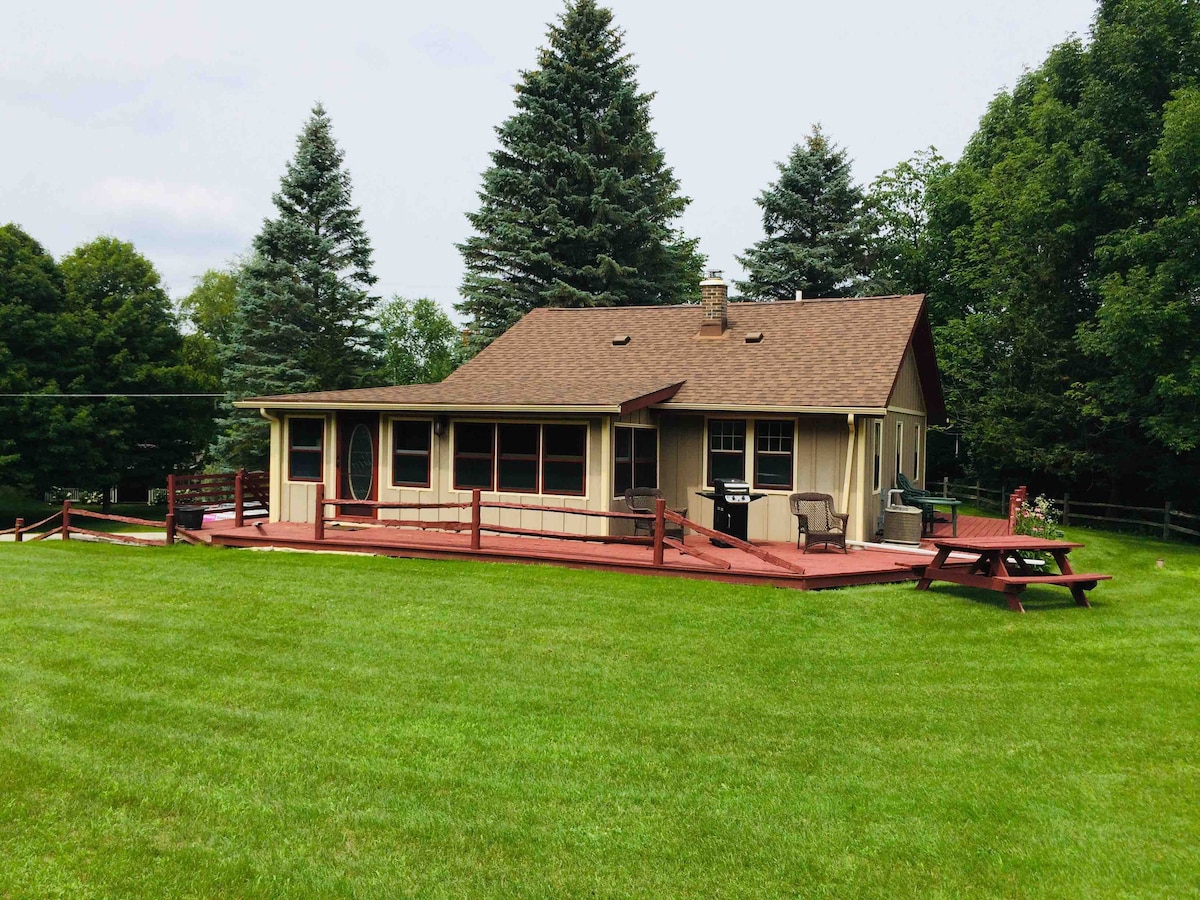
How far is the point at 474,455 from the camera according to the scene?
15.3 metres

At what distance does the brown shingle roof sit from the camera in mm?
14805

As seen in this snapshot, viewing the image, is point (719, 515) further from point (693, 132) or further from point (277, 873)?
point (693, 132)

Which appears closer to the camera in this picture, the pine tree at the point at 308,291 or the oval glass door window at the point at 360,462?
the oval glass door window at the point at 360,462

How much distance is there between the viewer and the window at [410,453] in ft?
51.3

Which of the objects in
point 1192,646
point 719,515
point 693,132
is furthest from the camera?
point 693,132

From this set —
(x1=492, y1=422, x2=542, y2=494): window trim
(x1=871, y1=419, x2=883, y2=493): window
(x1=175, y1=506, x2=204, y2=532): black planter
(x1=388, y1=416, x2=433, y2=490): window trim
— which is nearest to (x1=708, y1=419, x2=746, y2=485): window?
(x1=871, y1=419, x2=883, y2=493): window

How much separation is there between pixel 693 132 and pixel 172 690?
3150 cm

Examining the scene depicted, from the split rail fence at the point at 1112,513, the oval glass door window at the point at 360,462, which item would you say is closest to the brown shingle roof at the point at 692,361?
the oval glass door window at the point at 360,462

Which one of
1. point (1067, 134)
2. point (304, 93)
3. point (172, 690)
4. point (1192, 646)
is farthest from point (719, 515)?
point (304, 93)

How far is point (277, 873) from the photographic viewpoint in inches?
156

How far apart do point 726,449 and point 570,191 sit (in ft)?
57.5

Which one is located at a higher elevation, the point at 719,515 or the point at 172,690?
the point at 719,515

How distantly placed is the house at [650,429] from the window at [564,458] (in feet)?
0.06

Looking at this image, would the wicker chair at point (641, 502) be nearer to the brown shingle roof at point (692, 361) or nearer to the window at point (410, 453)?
the brown shingle roof at point (692, 361)
